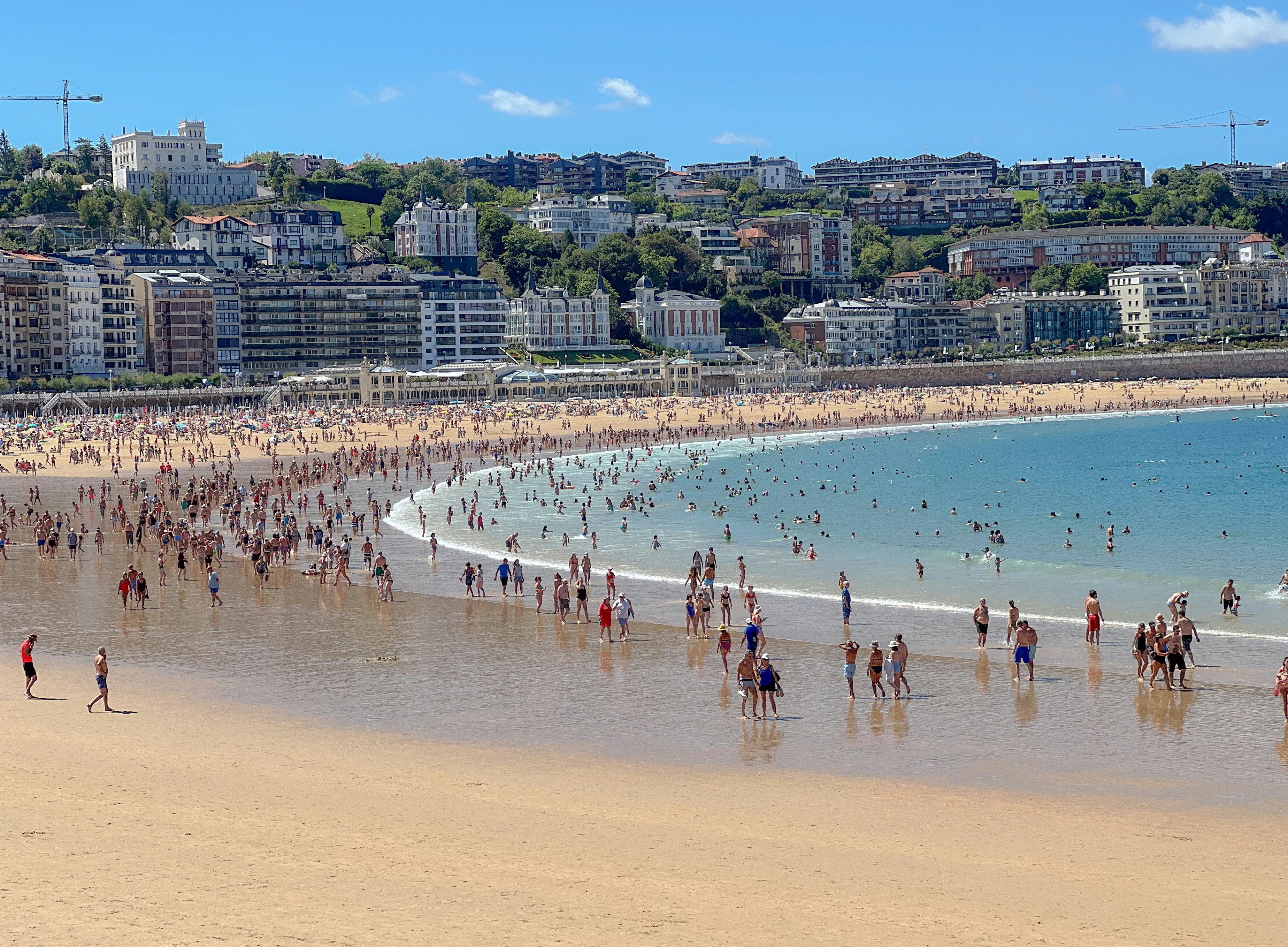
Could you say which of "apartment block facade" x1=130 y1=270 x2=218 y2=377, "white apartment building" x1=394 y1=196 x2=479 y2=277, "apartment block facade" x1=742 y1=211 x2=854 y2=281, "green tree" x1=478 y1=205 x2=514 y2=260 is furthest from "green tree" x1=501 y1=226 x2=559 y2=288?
"apartment block facade" x1=130 y1=270 x2=218 y2=377

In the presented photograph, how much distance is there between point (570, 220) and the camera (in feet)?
514

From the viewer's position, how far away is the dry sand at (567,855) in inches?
407

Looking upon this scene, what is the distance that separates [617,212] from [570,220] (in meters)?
8.30

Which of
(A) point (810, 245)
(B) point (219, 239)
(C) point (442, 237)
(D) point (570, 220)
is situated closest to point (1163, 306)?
(A) point (810, 245)

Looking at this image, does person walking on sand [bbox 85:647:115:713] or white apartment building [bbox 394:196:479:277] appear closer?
person walking on sand [bbox 85:647:115:713]

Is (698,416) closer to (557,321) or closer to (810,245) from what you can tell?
(557,321)

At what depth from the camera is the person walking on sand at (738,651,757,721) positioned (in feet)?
54.5

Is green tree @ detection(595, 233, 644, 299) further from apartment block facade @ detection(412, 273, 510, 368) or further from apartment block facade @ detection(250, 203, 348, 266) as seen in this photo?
apartment block facade @ detection(250, 203, 348, 266)

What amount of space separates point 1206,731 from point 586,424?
216 feet

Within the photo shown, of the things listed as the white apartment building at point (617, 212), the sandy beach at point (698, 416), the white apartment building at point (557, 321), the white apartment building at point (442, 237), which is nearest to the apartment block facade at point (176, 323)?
the sandy beach at point (698, 416)

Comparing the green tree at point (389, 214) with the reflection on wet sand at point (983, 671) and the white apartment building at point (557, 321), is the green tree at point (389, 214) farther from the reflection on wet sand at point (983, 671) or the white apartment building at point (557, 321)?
the reflection on wet sand at point (983, 671)

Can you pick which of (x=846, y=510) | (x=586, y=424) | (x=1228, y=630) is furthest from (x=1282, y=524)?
(x=586, y=424)

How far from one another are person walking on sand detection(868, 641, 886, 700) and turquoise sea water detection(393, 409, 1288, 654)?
424cm

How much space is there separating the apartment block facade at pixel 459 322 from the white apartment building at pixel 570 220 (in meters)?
31.9
